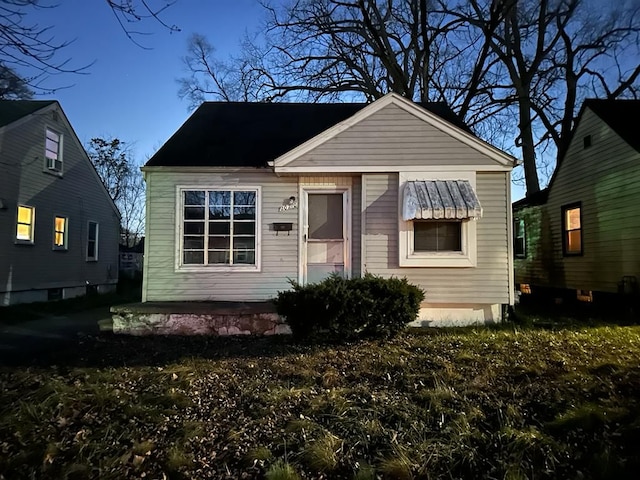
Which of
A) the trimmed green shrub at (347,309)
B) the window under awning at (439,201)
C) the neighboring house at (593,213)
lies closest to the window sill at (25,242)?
the trimmed green shrub at (347,309)

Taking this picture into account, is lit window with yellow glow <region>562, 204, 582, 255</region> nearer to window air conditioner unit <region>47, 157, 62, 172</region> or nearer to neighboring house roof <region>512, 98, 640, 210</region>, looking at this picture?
neighboring house roof <region>512, 98, 640, 210</region>

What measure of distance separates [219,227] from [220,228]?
0.09ft

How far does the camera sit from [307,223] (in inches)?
341

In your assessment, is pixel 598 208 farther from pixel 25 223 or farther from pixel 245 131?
pixel 25 223

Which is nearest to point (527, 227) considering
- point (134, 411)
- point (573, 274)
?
point (573, 274)

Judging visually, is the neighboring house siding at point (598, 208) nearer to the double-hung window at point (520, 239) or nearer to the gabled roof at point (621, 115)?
the gabled roof at point (621, 115)

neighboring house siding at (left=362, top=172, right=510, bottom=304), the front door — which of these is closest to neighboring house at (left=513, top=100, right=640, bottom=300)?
neighboring house siding at (left=362, top=172, right=510, bottom=304)

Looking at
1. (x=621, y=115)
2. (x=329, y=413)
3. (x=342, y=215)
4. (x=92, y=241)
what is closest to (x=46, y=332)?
(x=342, y=215)

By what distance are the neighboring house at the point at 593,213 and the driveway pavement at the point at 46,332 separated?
37.1 ft

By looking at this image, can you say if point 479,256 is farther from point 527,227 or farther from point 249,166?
point 527,227

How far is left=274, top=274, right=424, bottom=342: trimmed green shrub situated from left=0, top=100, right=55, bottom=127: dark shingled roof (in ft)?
35.6

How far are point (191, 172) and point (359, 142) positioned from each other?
3.29 m

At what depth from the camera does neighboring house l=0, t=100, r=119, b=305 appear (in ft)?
40.3

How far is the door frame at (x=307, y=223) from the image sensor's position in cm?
857
